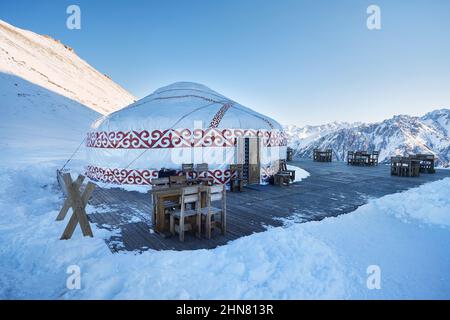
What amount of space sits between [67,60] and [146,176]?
185ft

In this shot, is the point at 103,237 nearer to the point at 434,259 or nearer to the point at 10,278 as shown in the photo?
the point at 10,278

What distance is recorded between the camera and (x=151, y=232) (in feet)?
14.6

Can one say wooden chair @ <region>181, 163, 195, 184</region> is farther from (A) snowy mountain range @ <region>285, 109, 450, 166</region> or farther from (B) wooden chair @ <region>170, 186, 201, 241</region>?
(A) snowy mountain range @ <region>285, 109, 450, 166</region>

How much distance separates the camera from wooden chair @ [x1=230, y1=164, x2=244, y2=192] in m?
7.95

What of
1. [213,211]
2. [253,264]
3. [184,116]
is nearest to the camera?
[253,264]

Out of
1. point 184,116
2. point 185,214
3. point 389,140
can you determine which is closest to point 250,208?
point 185,214

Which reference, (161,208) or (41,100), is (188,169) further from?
(41,100)

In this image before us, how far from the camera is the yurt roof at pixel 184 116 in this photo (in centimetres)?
870

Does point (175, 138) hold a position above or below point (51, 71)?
below

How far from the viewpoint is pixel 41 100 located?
1189 inches

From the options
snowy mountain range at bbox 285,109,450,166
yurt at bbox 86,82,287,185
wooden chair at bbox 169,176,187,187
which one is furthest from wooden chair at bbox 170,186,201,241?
snowy mountain range at bbox 285,109,450,166

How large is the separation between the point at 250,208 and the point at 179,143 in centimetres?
376

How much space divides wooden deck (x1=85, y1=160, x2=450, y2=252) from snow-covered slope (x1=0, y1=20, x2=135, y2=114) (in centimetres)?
3556
